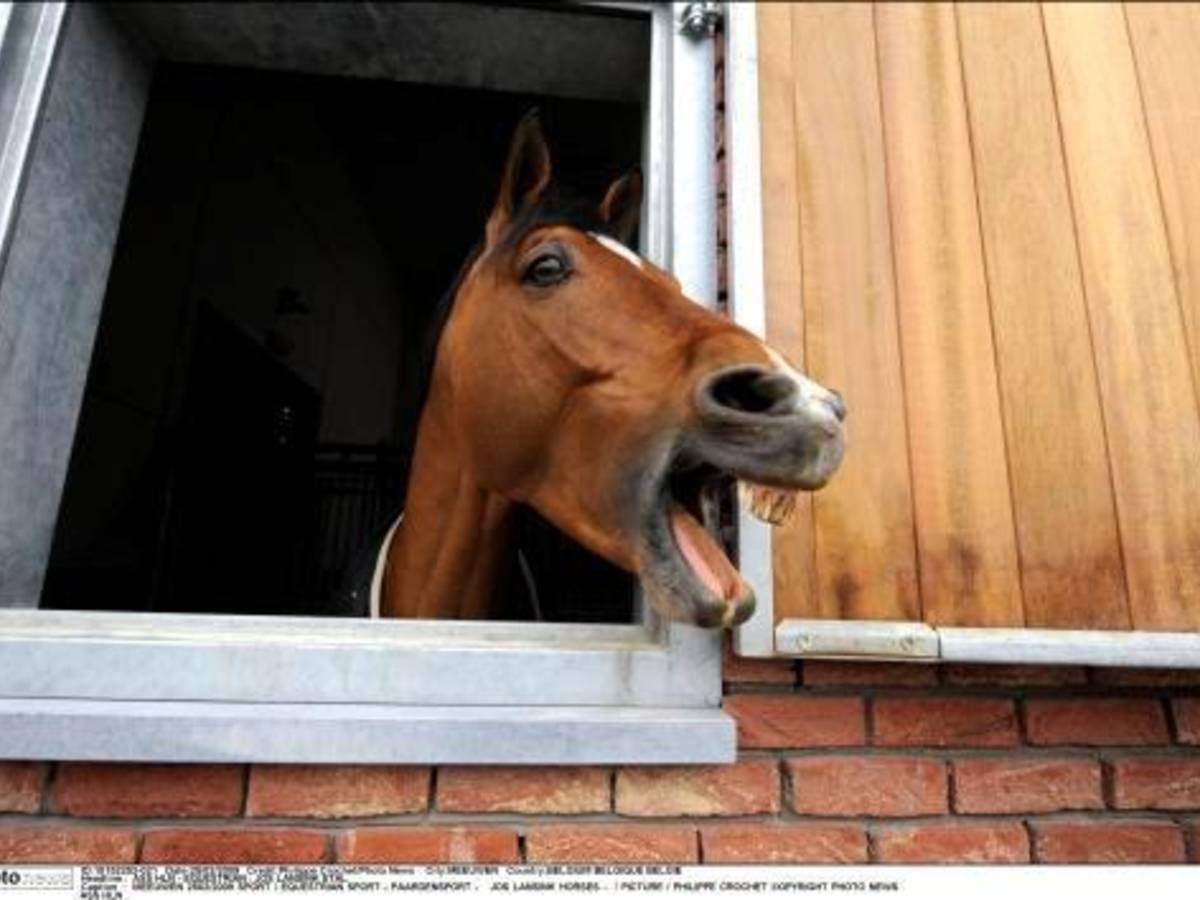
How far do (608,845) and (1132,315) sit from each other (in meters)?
1.48

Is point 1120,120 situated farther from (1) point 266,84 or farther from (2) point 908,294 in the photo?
(1) point 266,84

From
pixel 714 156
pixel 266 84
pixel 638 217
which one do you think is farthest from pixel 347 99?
pixel 714 156

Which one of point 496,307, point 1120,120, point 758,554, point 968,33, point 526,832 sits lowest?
point 526,832

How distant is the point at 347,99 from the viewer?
3643mm

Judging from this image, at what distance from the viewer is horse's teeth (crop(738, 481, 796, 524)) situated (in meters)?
1.20

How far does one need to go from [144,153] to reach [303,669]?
2.81m

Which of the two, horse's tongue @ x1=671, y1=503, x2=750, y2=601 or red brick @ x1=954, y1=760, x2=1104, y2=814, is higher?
horse's tongue @ x1=671, y1=503, x2=750, y2=601

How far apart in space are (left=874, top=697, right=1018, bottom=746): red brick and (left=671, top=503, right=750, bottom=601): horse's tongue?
460mm

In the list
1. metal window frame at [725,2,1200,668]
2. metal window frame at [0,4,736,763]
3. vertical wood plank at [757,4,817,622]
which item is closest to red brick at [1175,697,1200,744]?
metal window frame at [725,2,1200,668]

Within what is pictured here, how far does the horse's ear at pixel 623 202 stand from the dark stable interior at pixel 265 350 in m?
0.40

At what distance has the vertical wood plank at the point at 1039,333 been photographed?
1.53 meters

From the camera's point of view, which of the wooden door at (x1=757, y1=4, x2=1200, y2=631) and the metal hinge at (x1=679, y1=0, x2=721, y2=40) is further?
the metal hinge at (x1=679, y1=0, x2=721, y2=40)

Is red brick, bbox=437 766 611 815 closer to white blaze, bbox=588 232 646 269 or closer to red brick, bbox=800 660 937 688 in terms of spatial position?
red brick, bbox=800 660 937 688

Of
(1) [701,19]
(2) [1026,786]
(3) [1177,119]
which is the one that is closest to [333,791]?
(2) [1026,786]
